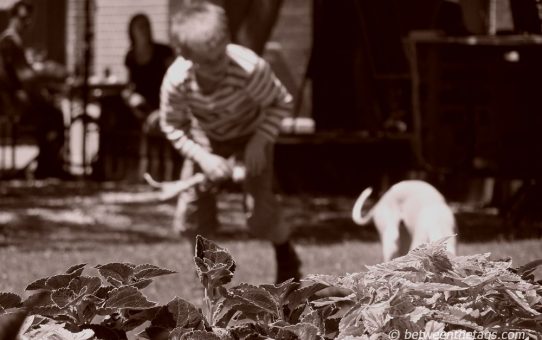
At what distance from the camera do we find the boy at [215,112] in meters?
5.60

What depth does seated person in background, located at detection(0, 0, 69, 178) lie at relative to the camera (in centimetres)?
1328

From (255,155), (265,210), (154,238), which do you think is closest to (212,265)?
(255,155)

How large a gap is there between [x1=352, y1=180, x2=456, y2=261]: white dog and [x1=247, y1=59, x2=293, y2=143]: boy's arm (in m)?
0.79

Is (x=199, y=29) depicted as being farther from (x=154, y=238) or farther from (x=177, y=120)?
(x=154, y=238)

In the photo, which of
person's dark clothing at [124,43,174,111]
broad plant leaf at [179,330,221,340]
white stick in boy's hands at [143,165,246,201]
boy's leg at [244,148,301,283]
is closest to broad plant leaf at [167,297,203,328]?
broad plant leaf at [179,330,221,340]

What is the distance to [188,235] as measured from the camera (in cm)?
625

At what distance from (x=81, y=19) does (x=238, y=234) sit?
14.6 m

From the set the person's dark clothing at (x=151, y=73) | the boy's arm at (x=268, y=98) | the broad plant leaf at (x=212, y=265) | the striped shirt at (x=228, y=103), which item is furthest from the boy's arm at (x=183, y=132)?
the person's dark clothing at (x=151, y=73)

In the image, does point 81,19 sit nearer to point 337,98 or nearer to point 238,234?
point 337,98

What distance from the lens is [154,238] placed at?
30.5 ft

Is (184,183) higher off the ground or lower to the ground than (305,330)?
lower

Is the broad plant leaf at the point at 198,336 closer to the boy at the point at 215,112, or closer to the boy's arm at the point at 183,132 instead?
the boy at the point at 215,112

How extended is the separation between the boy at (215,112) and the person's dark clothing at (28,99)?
7.56 m

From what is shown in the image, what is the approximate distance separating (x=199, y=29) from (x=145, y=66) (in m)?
7.34
